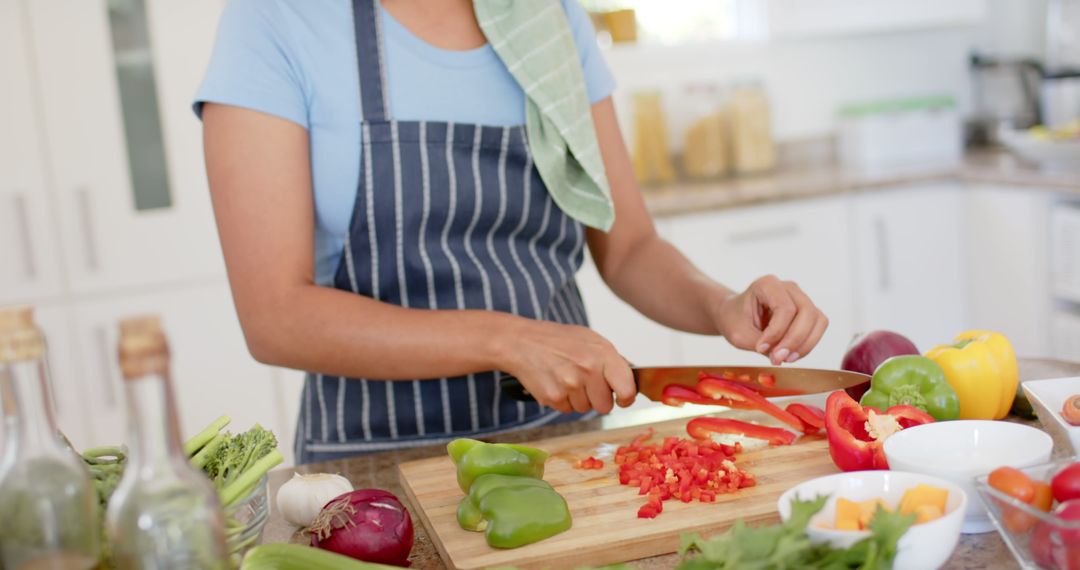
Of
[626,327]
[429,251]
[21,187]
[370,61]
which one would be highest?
[370,61]

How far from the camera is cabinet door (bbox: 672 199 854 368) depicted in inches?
113

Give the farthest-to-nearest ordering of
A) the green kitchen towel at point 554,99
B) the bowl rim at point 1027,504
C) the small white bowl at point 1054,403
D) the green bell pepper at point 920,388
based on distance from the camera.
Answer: the green kitchen towel at point 554,99
the green bell pepper at point 920,388
the small white bowl at point 1054,403
the bowl rim at point 1027,504

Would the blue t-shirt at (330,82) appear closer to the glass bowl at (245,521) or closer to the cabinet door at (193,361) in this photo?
the glass bowl at (245,521)

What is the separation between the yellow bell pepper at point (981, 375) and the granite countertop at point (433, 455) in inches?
5.3

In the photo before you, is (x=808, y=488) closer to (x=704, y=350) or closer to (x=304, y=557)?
(x=304, y=557)

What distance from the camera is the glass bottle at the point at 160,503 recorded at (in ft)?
2.14

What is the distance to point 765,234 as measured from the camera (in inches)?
115

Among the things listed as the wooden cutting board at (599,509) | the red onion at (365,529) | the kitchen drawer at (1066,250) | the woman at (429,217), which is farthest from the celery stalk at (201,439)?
the kitchen drawer at (1066,250)

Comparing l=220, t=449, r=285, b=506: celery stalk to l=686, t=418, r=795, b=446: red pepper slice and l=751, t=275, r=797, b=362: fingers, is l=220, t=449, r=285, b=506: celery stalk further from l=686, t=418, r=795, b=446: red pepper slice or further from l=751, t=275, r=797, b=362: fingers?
l=751, t=275, r=797, b=362: fingers

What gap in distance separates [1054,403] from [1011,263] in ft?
6.67

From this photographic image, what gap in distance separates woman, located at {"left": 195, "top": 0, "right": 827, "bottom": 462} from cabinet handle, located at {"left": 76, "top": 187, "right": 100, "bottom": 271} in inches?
54.9

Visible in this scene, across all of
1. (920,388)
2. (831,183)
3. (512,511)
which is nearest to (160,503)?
(512,511)

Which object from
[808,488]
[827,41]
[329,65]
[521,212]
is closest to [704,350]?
[827,41]

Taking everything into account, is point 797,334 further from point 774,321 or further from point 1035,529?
point 1035,529
